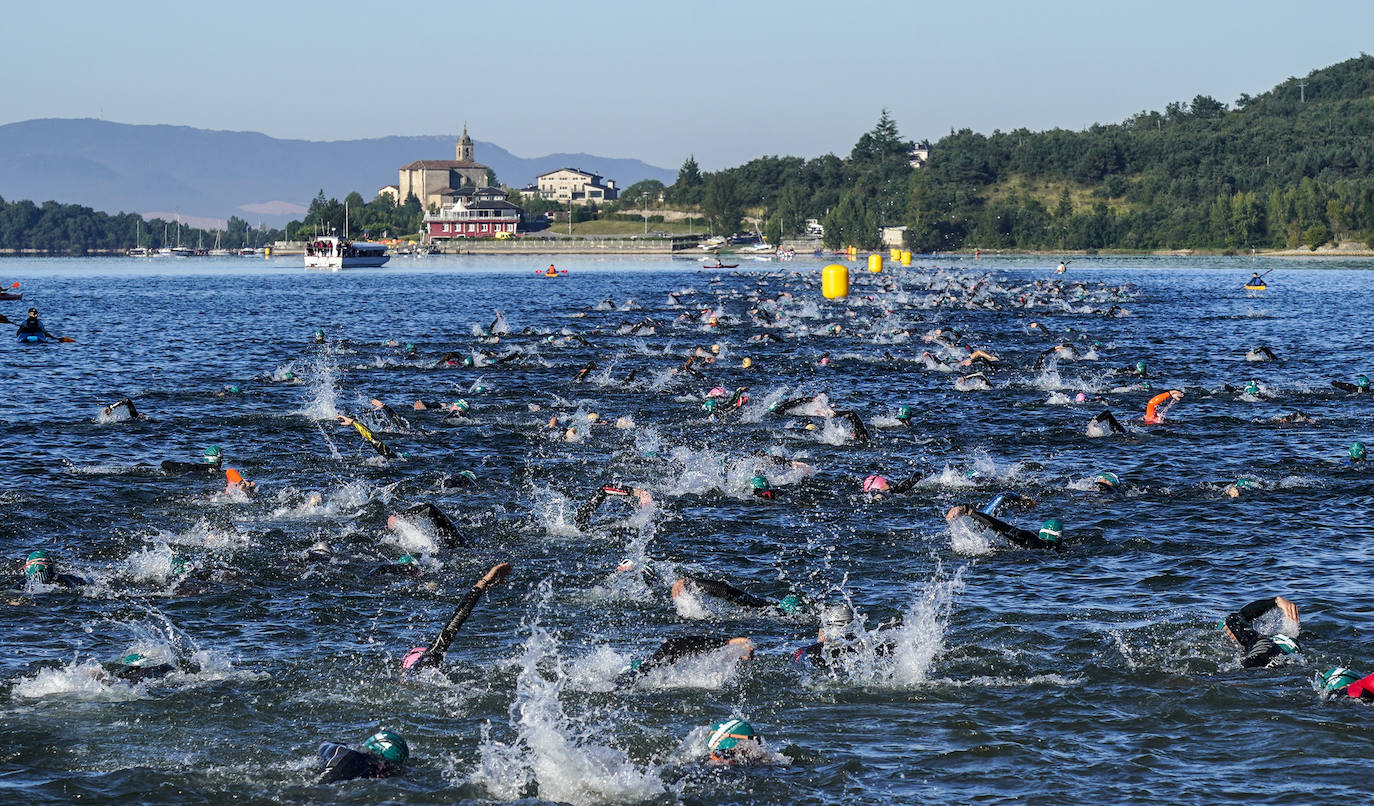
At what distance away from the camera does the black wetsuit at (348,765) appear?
10812mm

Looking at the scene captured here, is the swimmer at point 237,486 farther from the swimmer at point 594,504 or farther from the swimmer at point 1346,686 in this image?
the swimmer at point 1346,686

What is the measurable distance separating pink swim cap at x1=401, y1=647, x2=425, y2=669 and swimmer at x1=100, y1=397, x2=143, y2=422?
20.4 metres

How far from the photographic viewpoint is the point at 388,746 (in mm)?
11133

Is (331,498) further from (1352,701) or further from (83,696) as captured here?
(1352,701)

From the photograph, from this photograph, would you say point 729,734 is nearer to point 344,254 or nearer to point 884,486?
point 884,486

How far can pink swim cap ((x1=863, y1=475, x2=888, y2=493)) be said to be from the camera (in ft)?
71.8

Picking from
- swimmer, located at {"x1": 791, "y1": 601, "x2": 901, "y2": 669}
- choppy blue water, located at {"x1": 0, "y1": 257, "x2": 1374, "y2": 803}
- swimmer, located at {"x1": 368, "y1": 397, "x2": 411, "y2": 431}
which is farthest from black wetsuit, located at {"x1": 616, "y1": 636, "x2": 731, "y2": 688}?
swimmer, located at {"x1": 368, "y1": 397, "x2": 411, "y2": 431}

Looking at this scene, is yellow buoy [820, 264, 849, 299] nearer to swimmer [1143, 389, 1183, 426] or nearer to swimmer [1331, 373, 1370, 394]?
swimmer [1331, 373, 1370, 394]

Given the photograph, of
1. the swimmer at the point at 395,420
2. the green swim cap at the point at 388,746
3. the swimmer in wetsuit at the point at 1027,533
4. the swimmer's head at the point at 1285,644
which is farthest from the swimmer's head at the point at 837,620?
the swimmer at the point at 395,420

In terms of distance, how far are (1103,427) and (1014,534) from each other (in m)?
11.2

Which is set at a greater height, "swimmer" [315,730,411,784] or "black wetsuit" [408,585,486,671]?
"black wetsuit" [408,585,486,671]

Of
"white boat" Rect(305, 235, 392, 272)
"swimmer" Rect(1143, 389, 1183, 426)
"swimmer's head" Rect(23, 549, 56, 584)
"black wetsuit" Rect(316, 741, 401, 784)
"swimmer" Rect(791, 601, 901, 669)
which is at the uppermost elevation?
"white boat" Rect(305, 235, 392, 272)

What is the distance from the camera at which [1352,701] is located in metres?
12.4

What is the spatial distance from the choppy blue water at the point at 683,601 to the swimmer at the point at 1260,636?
6.2 inches
